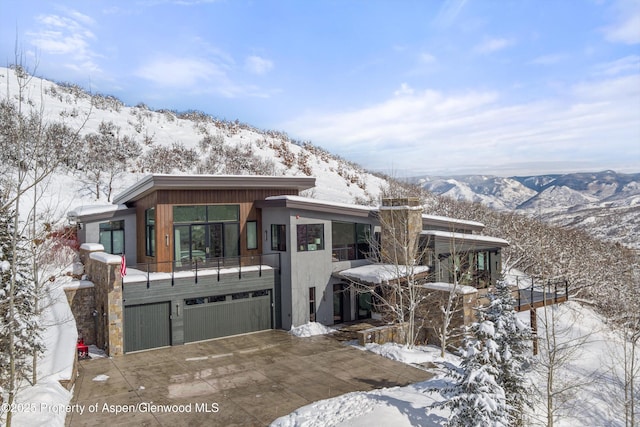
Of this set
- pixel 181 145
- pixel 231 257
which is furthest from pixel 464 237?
pixel 181 145

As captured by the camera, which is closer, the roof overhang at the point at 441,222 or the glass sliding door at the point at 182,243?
the glass sliding door at the point at 182,243

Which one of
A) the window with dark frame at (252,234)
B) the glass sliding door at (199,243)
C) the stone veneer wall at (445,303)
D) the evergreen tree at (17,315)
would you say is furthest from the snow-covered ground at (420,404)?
the glass sliding door at (199,243)

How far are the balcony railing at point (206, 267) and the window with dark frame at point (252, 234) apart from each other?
85 centimetres

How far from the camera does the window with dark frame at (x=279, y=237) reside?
18.3 meters

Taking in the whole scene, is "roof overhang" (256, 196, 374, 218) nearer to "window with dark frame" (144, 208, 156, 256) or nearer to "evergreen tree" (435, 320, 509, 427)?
"window with dark frame" (144, 208, 156, 256)

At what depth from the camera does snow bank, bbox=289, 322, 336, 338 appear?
1714 cm

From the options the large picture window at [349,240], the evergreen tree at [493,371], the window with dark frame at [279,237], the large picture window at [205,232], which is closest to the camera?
the evergreen tree at [493,371]

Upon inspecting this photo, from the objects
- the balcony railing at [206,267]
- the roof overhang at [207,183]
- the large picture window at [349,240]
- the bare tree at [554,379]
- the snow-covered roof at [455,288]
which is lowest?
the bare tree at [554,379]

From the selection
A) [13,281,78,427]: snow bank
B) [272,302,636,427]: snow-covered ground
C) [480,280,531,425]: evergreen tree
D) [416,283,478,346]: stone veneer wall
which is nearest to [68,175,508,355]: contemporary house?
[416,283,478,346]: stone veneer wall

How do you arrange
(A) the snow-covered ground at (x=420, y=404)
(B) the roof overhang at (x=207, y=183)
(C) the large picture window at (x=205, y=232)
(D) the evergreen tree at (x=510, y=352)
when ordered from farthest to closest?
(C) the large picture window at (x=205, y=232), (B) the roof overhang at (x=207, y=183), (A) the snow-covered ground at (x=420, y=404), (D) the evergreen tree at (x=510, y=352)

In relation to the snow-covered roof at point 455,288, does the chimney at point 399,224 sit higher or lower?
higher

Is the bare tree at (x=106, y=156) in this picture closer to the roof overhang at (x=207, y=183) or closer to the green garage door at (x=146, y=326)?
the roof overhang at (x=207, y=183)

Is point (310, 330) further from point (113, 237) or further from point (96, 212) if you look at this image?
point (96, 212)

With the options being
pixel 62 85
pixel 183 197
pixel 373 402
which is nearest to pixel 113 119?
pixel 62 85
